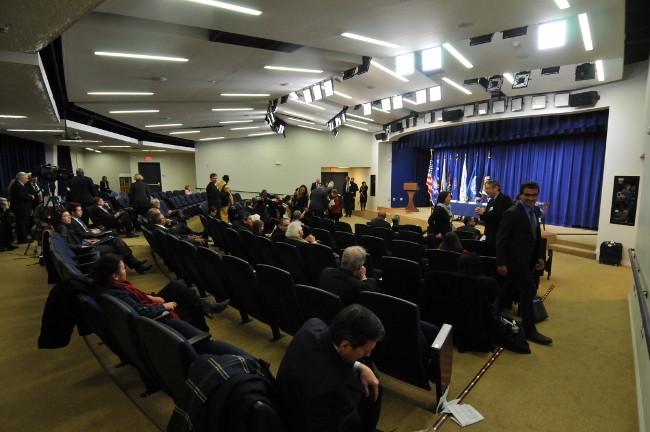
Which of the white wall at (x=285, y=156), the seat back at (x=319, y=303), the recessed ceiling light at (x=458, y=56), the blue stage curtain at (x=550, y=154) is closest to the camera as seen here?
the seat back at (x=319, y=303)

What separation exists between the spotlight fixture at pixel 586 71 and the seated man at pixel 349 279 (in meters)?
6.49

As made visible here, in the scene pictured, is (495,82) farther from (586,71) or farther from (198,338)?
(198,338)

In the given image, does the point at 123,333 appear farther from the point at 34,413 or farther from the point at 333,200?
the point at 333,200

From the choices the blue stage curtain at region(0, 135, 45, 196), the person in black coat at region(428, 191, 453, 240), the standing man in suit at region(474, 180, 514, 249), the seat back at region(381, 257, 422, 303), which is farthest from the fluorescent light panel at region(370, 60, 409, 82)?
the blue stage curtain at region(0, 135, 45, 196)

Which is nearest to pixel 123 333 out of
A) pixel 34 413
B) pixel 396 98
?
pixel 34 413

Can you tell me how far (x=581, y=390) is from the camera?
2662 millimetres

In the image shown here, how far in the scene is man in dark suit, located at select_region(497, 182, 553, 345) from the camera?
337 cm

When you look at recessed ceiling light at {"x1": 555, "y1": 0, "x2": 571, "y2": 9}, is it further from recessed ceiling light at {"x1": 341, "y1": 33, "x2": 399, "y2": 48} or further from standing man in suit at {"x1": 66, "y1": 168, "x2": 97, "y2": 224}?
standing man in suit at {"x1": 66, "y1": 168, "x2": 97, "y2": 224}

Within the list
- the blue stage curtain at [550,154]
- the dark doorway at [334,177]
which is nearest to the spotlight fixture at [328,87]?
the blue stage curtain at [550,154]

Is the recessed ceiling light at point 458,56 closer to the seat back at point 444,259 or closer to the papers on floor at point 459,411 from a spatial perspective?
the seat back at point 444,259

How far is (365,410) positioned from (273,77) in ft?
20.7

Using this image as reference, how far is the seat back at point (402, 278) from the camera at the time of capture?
331cm

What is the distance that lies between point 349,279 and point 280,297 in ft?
2.06

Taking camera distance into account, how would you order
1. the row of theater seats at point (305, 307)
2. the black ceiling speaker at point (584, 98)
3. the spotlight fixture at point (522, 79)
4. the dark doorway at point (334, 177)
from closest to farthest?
the row of theater seats at point (305, 307)
the spotlight fixture at point (522, 79)
the black ceiling speaker at point (584, 98)
the dark doorway at point (334, 177)
